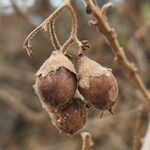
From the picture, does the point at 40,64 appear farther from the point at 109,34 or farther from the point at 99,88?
the point at 99,88

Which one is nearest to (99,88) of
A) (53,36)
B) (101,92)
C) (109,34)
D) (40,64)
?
(101,92)

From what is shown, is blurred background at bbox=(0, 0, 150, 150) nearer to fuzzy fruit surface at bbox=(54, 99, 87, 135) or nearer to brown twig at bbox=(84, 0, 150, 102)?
brown twig at bbox=(84, 0, 150, 102)

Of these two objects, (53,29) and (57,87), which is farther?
(53,29)

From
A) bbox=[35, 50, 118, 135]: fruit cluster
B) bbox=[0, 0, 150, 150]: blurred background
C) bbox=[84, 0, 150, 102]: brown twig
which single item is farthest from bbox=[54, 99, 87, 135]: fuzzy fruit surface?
bbox=[0, 0, 150, 150]: blurred background

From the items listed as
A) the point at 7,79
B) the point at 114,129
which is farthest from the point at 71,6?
the point at 7,79

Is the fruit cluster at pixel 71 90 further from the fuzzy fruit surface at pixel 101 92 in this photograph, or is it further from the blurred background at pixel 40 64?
the blurred background at pixel 40 64

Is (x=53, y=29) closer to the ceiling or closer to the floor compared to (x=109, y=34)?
closer to the ceiling

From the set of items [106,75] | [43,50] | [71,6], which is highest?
[71,6]

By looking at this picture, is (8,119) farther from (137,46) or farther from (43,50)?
(137,46)
